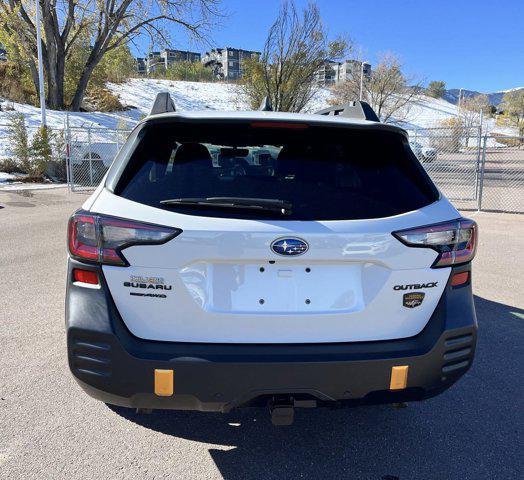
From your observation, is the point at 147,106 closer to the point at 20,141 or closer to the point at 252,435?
the point at 20,141

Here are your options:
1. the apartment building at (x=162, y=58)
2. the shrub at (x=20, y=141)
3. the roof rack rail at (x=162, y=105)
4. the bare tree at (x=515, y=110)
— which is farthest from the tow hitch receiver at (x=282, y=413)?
the bare tree at (x=515, y=110)

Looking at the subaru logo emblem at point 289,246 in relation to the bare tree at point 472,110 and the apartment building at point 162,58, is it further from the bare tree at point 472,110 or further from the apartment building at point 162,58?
the bare tree at point 472,110

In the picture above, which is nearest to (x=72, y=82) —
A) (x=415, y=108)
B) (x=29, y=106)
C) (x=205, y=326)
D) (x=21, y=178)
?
(x=29, y=106)

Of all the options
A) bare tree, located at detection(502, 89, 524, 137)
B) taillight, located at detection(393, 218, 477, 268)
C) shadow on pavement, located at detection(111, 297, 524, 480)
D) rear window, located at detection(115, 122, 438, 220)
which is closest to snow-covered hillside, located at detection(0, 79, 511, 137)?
bare tree, located at detection(502, 89, 524, 137)

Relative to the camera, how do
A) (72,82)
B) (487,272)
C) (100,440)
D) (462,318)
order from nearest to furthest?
1. (462,318)
2. (100,440)
3. (487,272)
4. (72,82)

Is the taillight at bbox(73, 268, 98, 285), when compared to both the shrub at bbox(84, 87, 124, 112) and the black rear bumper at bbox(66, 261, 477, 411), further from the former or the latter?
the shrub at bbox(84, 87, 124, 112)

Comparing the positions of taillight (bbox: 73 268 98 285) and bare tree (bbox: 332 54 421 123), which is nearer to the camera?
taillight (bbox: 73 268 98 285)

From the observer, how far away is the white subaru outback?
1989 millimetres

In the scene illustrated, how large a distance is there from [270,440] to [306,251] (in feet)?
4.38

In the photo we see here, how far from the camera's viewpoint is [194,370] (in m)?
1.98

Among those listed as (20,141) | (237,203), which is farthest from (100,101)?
Answer: (237,203)

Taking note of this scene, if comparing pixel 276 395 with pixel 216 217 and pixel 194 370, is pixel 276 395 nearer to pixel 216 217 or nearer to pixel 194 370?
pixel 194 370

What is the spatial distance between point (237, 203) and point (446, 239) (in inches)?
39.8

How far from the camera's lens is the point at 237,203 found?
2043 mm
